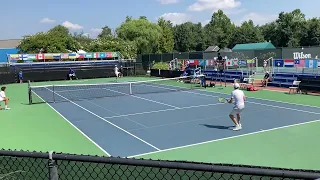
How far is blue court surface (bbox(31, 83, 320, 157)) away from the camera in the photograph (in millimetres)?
11562

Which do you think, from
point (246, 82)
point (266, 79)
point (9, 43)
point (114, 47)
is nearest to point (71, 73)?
point (114, 47)

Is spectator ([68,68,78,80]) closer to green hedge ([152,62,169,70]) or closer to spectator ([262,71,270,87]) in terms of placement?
green hedge ([152,62,169,70])

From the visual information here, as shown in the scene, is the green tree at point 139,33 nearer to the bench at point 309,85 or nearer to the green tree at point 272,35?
the green tree at point 272,35

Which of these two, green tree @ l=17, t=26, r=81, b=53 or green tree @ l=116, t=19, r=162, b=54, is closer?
green tree @ l=17, t=26, r=81, b=53

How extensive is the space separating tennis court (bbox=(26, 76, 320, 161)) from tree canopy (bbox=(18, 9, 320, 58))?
35.4 m

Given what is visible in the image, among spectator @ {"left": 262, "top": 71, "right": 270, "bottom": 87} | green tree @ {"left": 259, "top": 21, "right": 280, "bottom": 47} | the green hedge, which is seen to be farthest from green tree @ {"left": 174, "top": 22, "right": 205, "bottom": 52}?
spectator @ {"left": 262, "top": 71, "right": 270, "bottom": 87}

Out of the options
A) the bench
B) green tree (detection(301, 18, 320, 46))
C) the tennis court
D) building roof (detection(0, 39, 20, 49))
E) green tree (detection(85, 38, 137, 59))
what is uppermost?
building roof (detection(0, 39, 20, 49))

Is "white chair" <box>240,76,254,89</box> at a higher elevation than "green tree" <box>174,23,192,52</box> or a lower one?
lower

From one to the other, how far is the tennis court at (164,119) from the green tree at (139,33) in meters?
46.1

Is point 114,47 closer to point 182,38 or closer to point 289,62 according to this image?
point 289,62

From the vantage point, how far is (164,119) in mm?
15234

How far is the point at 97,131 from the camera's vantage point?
13289 mm

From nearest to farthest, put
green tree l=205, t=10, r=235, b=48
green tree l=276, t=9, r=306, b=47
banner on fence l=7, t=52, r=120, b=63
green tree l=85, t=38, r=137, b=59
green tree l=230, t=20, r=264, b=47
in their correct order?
banner on fence l=7, t=52, r=120, b=63 → green tree l=85, t=38, r=137, b=59 → green tree l=276, t=9, r=306, b=47 → green tree l=230, t=20, r=264, b=47 → green tree l=205, t=10, r=235, b=48

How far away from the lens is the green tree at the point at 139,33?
6775 centimetres
